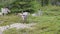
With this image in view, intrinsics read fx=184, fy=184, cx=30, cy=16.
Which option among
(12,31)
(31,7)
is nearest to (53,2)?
(31,7)

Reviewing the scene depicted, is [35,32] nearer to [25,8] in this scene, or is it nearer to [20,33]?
[20,33]

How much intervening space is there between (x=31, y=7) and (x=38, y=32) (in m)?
6.16

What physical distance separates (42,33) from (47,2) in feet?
39.2

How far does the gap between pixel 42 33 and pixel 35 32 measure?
0.30 meters

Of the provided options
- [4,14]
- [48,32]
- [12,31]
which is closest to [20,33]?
[12,31]

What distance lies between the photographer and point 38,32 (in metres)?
6.55

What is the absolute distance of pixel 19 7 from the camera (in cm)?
1266

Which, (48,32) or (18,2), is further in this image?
(18,2)

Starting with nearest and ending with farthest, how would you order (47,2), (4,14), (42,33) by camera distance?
(42,33) → (4,14) → (47,2)

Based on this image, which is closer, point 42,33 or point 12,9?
point 42,33

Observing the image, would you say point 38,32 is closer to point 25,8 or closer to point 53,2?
point 25,8

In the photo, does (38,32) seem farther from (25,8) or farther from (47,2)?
(47,2)

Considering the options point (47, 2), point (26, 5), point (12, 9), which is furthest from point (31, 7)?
point (47, 2)

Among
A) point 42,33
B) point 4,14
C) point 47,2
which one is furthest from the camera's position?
point 47,2
